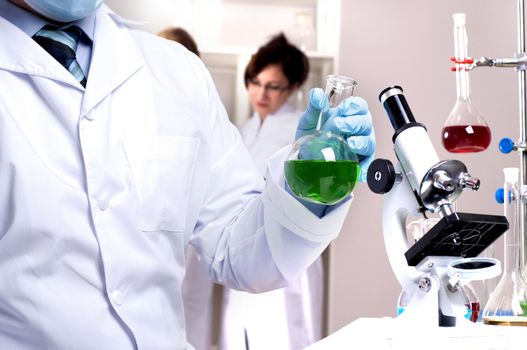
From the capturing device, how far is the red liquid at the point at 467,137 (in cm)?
166

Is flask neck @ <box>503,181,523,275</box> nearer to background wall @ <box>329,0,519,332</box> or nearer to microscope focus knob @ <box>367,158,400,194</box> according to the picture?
microscope focus knob @ <box>367,158,400,194</box>

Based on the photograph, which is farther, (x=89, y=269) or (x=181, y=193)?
(x=181, y=193)

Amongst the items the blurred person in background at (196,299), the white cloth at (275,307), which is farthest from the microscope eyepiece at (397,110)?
the white cloth at (275,307)

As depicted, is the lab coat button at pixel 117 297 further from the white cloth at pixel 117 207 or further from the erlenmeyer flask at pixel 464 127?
the erlenmeyer flask at pixel 464 127

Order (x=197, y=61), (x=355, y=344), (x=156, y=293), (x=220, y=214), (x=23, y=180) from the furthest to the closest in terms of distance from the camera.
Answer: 1. (x=197, y=61)
2. (x=220, y=214)
3. (x=156, y=293)
4. (x=23, y=180)
5. (x=355, y=344)

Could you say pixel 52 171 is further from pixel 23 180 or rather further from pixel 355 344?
pixel 355 344

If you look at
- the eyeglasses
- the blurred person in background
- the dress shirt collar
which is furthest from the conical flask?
the eyeglasses

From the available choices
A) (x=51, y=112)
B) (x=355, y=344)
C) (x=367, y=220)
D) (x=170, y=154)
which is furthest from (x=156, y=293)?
(x=367, y=220)

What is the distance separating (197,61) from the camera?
153 centimetres

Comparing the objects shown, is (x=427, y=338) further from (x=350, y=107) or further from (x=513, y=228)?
(x=513, y=228)

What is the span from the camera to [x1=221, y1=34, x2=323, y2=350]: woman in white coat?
304 cm

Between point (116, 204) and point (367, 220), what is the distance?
2.31 m

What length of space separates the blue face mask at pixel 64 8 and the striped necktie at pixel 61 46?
30 mm

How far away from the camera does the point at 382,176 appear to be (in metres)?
0.93
